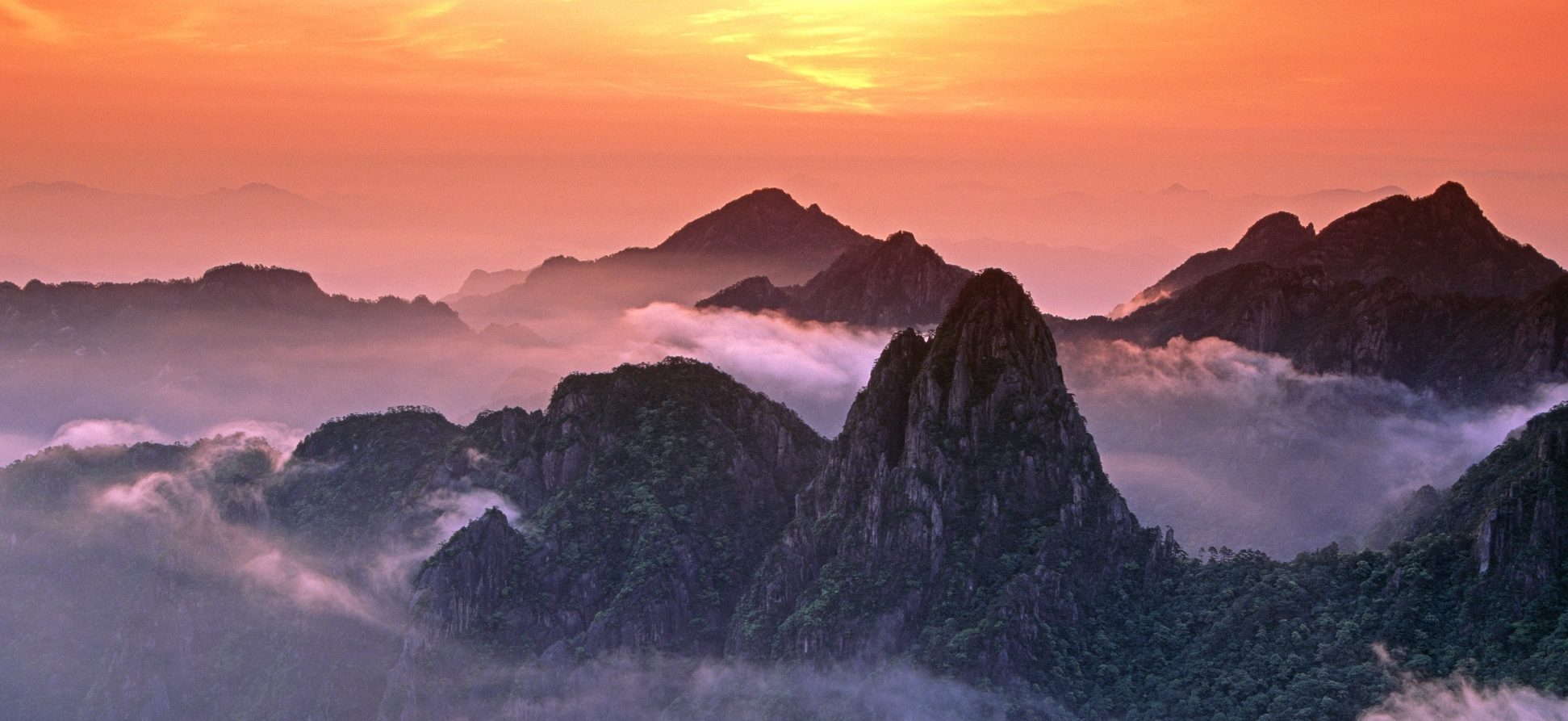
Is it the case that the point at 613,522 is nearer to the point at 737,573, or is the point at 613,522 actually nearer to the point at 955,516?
the point at 737,573

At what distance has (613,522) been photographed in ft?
504

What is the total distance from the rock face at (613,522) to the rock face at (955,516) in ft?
27.4

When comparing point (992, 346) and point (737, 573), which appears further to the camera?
point (737, 573)

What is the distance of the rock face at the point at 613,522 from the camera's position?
483ft

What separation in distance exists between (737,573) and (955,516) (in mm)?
22806

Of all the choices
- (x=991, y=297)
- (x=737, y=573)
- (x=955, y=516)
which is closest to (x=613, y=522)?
(x=737, y=573)

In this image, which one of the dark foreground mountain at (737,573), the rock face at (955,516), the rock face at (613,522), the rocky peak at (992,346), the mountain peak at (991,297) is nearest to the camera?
the dark foreground mountain at (737,573)

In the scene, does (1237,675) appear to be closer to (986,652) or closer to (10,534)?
(986,652)

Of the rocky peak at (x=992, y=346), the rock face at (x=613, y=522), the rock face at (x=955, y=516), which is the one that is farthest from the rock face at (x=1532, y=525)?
the rock face at (x=613, y=522)

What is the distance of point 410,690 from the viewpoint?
145 m

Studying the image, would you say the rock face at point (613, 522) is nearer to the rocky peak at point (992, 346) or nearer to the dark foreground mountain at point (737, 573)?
the dark foreground mountain at point (737, 573)

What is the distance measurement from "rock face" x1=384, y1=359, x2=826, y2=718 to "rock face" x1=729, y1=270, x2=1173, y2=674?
8344 millimetres

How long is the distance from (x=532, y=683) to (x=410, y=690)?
406 inches

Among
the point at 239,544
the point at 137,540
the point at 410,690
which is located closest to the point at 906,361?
the point at 410,690
